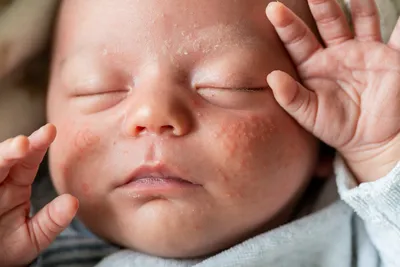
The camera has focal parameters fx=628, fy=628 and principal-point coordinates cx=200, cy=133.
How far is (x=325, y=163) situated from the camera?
1.21 meters

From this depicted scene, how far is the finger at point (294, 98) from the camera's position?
1.02 metres

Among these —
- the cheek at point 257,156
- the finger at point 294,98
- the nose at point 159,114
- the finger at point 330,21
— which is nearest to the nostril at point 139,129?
the nose at point 159,114

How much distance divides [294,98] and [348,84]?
0.11 m

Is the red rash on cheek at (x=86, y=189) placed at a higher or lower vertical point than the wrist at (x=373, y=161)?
higher

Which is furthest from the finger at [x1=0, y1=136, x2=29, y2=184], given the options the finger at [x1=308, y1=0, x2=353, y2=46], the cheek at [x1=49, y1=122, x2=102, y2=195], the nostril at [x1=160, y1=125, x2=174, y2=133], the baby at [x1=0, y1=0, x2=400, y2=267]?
the finger at [x1=308, y1=0, x2=353, y2=46]

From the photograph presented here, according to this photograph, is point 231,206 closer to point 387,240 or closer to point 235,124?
point 235,124

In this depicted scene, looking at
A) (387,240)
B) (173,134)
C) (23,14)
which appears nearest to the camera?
(173,134)

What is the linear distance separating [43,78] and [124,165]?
369 mm

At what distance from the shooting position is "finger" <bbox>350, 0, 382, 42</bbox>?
42.8 inches

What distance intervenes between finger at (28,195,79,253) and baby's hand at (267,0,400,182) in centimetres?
38

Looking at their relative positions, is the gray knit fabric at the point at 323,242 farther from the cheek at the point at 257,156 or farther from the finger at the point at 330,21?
the finger at the point at 330,21

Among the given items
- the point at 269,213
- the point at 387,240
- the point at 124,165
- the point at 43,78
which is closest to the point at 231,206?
the point at 269,213

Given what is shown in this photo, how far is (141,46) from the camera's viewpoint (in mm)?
1026

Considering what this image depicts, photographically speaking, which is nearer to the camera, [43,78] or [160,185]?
[160,185]
